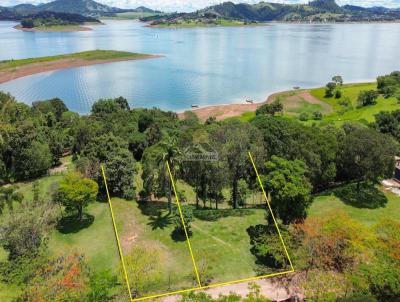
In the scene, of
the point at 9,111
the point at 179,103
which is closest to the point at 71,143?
the point at 9,111

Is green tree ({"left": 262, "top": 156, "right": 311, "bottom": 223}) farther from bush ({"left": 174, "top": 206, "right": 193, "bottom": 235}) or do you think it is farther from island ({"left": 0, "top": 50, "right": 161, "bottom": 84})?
island ({"left": 0, "top": 50, "right": 161, "bottom": 84})

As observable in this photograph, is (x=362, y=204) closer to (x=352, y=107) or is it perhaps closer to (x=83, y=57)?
(x=352, y=107)

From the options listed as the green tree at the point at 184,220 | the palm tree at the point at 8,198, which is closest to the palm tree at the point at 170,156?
the green tree at the point at 184,220

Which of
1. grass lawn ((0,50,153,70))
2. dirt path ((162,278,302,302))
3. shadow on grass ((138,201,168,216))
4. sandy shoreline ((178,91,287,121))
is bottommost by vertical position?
sandy shoreline ((178,91,287,121))

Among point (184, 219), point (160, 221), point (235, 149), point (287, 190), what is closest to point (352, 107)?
point (235, 149)

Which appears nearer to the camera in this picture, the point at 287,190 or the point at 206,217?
the point at 287,190

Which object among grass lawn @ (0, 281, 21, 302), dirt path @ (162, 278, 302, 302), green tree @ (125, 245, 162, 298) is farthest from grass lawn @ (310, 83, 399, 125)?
grass lawn @ (0, 281, 21, 302)

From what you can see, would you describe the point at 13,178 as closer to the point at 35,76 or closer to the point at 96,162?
the point at 96,162
